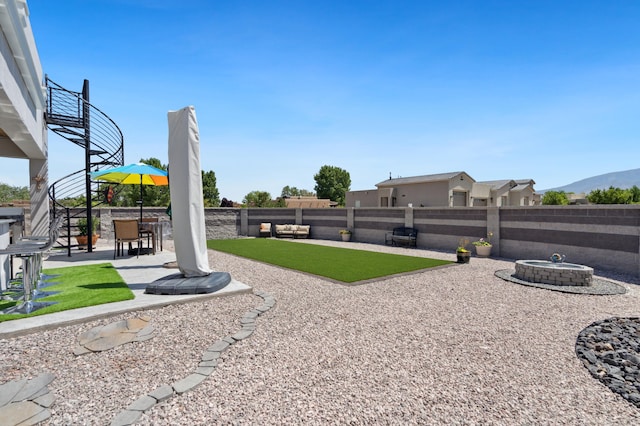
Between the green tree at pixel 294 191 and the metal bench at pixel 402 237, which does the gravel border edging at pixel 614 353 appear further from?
the green tree at pixel 294 191

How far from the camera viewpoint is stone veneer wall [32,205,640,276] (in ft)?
27.3

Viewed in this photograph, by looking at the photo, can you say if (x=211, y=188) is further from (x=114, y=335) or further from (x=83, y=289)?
(x=114, y=335)

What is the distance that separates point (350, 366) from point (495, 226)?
1016 cm

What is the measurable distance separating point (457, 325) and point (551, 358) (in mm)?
1147

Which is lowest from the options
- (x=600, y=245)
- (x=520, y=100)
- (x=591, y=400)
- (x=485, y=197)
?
(x=591, y=400)

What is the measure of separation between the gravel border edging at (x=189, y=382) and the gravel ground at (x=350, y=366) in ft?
0.26

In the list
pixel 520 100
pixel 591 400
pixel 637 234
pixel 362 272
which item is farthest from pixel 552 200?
pixel 591 400

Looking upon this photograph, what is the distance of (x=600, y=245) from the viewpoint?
8.67 metres

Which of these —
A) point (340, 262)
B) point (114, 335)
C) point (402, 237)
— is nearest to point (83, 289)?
point (114, 335)

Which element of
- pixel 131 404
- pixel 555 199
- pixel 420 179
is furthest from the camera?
pixel 555 199

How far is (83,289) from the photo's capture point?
552cm

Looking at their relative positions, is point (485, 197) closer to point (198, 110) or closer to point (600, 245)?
point (600, 245)

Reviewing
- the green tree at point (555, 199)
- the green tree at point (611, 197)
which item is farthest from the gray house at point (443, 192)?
the green tree at point (611, 197)

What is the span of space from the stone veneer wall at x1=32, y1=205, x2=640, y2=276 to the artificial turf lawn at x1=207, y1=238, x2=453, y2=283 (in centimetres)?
311
